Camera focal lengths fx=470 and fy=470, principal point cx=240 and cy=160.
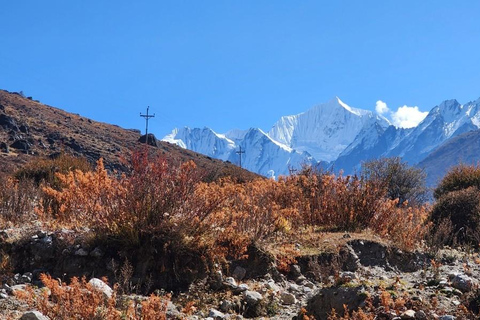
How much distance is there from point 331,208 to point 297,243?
2.02 m

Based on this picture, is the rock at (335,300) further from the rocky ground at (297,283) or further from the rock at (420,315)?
the rock at (420,315)

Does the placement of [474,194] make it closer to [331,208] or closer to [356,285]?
[331,208]

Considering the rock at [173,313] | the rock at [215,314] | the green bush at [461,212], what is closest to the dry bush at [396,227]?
the green bush at [461,212]

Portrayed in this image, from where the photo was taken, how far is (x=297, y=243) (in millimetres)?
7445

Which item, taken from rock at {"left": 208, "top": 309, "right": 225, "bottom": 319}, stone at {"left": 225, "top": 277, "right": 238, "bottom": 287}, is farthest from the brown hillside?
rock at {"left": 208, "top": 309, "right": 225, "bottom": 319}

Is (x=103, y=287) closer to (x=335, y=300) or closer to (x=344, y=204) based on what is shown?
(x=335, y=300)

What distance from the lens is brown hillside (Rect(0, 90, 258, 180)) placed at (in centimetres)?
4421

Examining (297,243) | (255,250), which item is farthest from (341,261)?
(255,250)

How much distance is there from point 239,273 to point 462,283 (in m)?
2.74

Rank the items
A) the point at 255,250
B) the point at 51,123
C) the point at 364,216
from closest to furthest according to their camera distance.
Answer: the point at 255,250 < the point at 364,216 < the point at 51,123

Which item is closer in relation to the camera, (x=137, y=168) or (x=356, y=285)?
(x=356, y=285)

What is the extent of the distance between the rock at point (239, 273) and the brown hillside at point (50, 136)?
29758 millimetres

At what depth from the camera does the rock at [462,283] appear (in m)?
4.58

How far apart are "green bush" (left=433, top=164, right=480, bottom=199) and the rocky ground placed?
674cm
